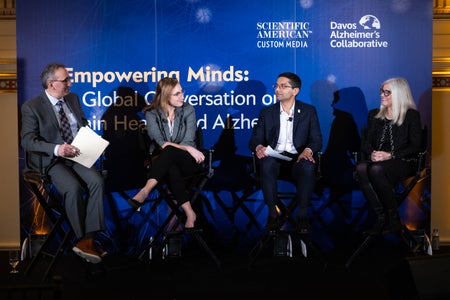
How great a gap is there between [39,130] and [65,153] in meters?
0.37

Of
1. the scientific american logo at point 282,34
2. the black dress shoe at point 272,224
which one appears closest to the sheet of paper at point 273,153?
the black dress shoe at point 272,224

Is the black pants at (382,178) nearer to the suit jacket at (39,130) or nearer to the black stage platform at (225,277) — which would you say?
the black stage platform at (225,277)

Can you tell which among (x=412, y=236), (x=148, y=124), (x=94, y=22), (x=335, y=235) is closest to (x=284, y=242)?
(x=335, y=235)

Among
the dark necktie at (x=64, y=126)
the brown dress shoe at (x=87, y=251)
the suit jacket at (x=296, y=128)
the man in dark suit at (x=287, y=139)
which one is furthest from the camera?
the suit jacket at (x=296, y=128)

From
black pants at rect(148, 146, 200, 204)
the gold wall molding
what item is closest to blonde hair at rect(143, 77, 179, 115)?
black pants at rect(148, 146, 200, 204)

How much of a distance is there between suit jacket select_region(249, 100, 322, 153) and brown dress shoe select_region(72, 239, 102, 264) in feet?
5.08

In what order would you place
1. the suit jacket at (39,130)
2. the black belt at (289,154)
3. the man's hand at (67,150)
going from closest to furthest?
the man's hand at (67,150) < the suit jacket at (39,130) < the black belt at (289,154)

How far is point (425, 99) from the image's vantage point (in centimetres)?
662

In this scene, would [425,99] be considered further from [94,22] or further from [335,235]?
[94,22]

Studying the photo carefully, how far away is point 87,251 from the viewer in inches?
212

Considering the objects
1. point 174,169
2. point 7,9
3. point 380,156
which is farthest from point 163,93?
point 7,9

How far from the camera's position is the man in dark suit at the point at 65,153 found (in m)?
5.44

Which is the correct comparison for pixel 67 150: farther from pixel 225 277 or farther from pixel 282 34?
pixel 282 34

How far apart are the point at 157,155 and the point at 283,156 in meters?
1.03
